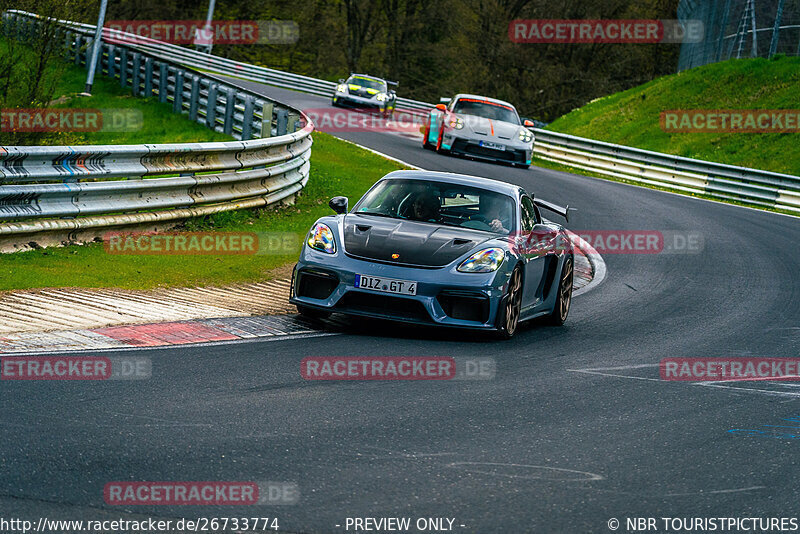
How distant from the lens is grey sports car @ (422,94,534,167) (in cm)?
2680

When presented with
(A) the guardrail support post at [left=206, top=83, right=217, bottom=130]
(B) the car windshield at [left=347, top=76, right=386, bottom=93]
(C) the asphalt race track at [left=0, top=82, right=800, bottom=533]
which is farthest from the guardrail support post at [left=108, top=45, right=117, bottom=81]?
(C) the asphalt race track at [left=0, top=82, right=800, bottom=533]

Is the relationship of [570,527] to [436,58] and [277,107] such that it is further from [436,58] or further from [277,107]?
[436,58]

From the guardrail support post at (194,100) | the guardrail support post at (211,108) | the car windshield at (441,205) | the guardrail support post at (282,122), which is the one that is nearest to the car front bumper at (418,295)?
the car windshield at (441,205)

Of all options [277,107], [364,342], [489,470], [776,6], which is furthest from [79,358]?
[776,6]

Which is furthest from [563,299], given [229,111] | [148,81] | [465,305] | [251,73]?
[251,73]

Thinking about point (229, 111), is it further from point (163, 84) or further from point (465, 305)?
point (465, 305)

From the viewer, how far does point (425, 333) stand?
31.0 feet

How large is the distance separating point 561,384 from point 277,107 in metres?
14.5

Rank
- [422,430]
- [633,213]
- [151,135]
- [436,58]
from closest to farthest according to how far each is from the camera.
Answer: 1. [422,430]
2. [633,213]
3. [151,135]
4. [436,58]

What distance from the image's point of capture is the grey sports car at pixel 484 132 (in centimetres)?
2680

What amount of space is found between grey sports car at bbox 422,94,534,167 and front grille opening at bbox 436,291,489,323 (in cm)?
1809

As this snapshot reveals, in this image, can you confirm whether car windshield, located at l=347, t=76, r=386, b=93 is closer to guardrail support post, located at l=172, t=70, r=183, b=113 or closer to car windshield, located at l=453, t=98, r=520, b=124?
car windshield, located at l=453, t=98, r=520, b=124

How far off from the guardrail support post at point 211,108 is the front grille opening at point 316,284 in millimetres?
16807

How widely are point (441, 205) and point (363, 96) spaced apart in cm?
3087
